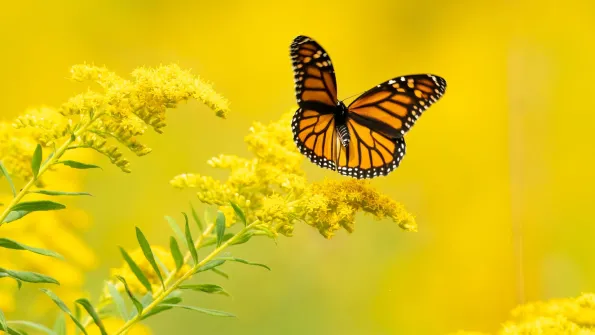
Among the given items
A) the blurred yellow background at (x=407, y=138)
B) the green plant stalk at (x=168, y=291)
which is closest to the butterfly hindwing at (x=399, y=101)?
the green plant stalk at (x=168, y=291)

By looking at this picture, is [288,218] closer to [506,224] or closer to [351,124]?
[351,124]

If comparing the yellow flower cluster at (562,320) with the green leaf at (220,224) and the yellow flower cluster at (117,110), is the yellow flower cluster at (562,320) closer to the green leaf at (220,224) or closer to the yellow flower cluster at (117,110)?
the green leaf at (220,224)

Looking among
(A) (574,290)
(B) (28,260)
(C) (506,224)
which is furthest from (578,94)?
(B) (28,260)

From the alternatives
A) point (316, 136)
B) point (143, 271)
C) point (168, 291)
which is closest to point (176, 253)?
point (168, 291)

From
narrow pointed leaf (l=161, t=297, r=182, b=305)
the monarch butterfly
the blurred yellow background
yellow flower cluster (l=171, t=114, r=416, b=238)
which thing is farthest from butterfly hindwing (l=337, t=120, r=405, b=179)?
the blurred yellow background

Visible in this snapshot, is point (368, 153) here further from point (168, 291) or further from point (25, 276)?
point (25, 276)

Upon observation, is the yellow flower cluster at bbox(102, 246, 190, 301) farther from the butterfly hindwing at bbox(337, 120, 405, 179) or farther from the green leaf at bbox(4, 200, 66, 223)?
the butterfly hindwing at bbox(337, 120, 405, 179)
